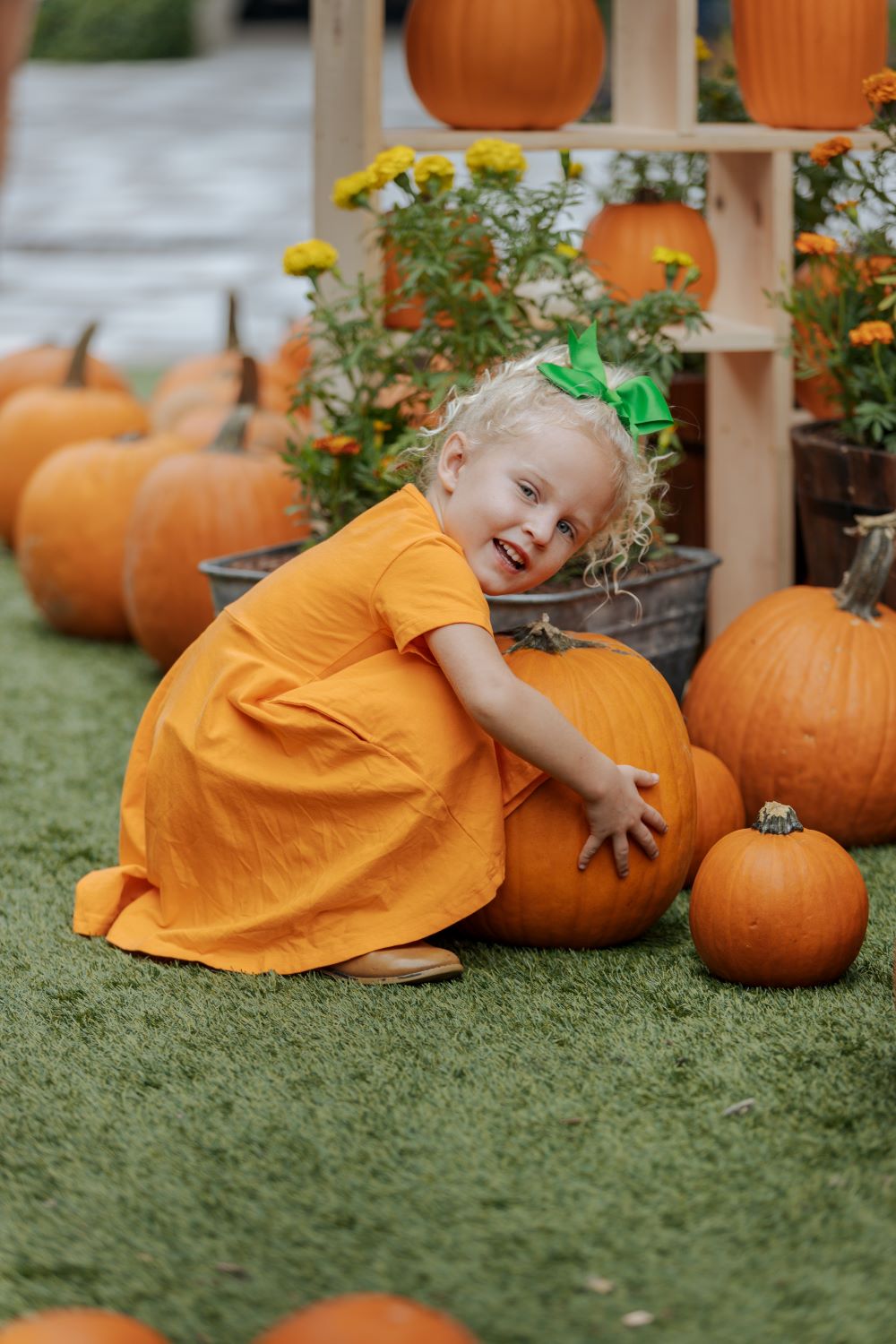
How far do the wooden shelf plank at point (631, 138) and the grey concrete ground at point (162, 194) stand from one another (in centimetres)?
257

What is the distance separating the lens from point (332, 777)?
2.12 meters

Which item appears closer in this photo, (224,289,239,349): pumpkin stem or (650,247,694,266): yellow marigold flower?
(650,247,694,266): yellow marigold flower

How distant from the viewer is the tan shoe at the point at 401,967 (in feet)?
6.78

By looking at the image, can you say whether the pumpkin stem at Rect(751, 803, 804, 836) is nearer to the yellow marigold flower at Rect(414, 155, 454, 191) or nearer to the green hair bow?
the green hair bow

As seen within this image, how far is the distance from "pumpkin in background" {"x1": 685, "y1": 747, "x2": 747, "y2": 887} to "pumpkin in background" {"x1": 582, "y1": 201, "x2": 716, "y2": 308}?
120cm

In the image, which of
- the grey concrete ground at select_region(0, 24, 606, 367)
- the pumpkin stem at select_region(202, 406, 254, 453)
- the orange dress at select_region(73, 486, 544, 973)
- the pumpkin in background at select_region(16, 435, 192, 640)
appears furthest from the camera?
the grey concrete ground at select_region(0, 24, 606, 367)

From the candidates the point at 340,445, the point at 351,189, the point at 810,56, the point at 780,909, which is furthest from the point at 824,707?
the point at 810,56

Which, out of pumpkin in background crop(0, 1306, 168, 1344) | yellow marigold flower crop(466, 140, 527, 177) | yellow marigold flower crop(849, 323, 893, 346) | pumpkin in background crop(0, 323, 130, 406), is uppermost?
yellow marigold flower crop(466, 140, 527, 177)

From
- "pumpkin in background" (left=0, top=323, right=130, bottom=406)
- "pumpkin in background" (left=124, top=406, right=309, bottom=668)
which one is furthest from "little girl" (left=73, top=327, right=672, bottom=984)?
"pumpkin in background" (left=0, top=323, right=130, bottom=406)

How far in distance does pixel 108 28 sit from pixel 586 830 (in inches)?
996

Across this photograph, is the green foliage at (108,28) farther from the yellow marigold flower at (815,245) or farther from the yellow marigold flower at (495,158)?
the yellow marigold flower at (815,245)

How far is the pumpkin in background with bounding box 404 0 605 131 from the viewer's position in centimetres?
312

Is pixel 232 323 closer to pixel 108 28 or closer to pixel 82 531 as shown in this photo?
pixel 82 531

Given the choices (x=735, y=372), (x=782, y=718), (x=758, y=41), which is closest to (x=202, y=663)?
(x=782, y=718)
